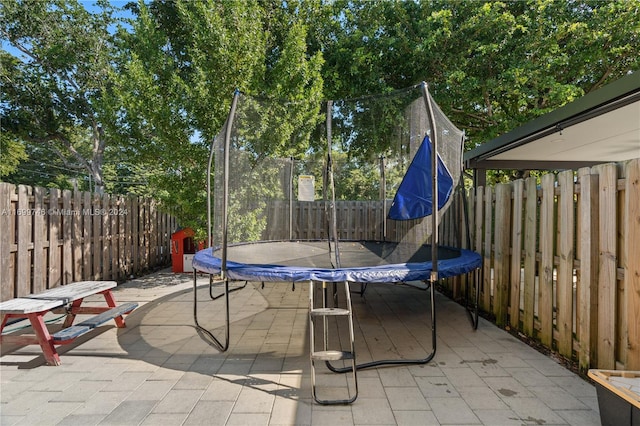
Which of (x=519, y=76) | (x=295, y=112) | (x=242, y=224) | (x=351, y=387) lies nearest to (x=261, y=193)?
(x=242, y=224)

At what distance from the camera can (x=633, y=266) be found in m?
1.75

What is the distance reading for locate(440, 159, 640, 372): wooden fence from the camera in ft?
5.86

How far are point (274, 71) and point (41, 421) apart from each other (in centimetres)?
470

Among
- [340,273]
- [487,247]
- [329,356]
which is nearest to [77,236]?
[340,273]

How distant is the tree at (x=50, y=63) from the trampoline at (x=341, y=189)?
8.78 m

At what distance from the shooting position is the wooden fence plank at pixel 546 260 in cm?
A: 236

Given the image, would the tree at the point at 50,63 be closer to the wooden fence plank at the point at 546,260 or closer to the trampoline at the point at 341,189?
the trampoline at the point at 341,189

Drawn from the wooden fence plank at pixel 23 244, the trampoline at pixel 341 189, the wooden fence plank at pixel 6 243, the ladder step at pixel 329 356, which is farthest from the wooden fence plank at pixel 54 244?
the ladder step at pixel 329 356

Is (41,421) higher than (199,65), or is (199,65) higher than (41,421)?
(199,65)

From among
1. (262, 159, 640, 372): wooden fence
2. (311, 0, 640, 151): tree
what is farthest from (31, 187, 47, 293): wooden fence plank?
(311, 0, 640, 151): tree

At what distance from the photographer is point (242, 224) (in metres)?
3.21

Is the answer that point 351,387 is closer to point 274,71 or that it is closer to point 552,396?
point 552,396

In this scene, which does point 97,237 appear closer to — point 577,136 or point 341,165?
point 341,165

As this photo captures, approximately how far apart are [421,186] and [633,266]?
5.22 ft
